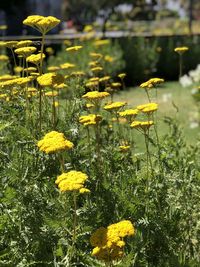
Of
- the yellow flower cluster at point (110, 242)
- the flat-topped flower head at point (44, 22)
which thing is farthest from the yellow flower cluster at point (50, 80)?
the yellow flower cluster at point (110, 242)

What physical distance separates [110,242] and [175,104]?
7683 mm

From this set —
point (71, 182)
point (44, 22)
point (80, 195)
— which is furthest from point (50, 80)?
point (71, 182)

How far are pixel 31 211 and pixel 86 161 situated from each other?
0.50 metres

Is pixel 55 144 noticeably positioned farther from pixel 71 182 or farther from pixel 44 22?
pixel 44 22

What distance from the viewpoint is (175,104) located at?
31.4 ft

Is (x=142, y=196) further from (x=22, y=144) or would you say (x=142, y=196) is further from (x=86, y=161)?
(x=22, y=144)

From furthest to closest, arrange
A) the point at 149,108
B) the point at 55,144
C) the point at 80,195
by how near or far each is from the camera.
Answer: the point at 80,195
the point at 149,108
the point at 55,144

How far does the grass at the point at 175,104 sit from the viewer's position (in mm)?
7633

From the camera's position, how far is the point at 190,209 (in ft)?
9.96

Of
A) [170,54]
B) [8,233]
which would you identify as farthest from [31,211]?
[170,54]

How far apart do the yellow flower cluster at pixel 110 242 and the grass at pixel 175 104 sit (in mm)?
4790

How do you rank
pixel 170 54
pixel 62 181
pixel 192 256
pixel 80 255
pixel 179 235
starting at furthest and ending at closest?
pixel 170 54 < pixel 192 256 < pixel 179 235 < pixel 80 255 < pixel 62 181

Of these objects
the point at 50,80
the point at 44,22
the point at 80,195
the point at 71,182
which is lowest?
the point at 80,195

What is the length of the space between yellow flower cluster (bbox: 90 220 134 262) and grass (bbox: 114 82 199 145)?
4.79 metres
